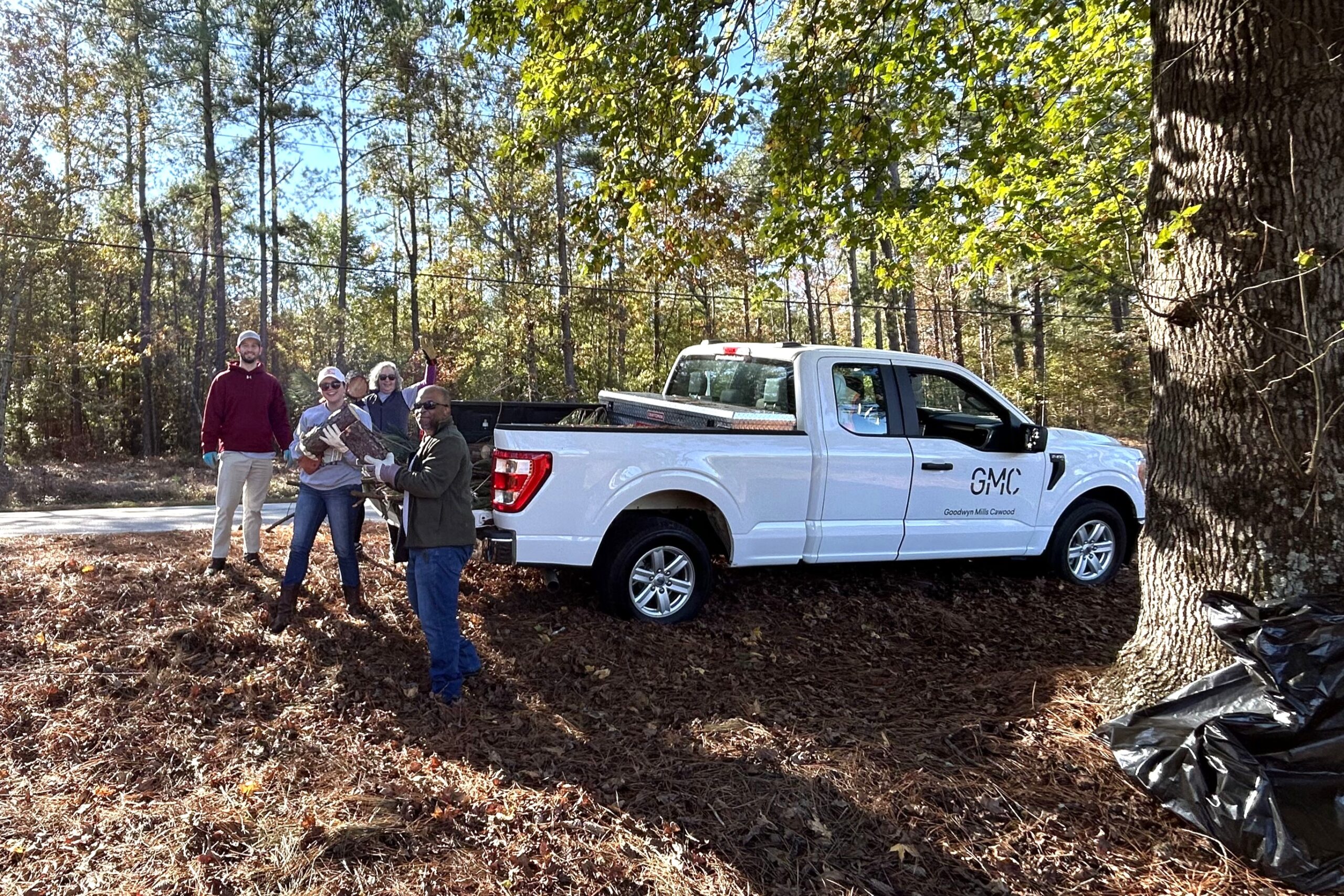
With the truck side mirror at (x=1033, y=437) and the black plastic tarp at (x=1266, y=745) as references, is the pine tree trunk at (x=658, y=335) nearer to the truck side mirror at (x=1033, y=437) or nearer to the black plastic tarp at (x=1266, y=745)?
the truck side mirror at (x=1033, y=437)

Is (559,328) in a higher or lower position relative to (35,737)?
higher

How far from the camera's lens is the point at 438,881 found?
285cm

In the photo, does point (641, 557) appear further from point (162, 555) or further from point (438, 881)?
point (162, 555)

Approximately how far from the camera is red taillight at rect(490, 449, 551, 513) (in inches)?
196

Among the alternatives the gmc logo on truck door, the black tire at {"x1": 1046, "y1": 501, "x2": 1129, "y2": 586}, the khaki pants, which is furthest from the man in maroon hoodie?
the black tire at {"x1": 1046, "y1": 501, "x2": 1129, "y2": 586}

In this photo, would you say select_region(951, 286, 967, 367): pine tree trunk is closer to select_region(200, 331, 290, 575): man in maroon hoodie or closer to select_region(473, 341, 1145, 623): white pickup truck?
select_region(473, 341, 1145, 623): white pickup truck

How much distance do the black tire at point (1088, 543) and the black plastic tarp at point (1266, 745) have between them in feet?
11.6

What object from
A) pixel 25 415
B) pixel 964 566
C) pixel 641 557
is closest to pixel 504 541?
pixel 641 557

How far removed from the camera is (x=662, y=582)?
552 cm

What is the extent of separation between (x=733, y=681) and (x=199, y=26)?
23553 millimetres

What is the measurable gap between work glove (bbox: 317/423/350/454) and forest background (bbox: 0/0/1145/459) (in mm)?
1879

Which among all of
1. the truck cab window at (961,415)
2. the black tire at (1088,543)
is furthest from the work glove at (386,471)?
the black tire at (1088,543)

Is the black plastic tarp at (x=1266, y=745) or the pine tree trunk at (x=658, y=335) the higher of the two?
the pine tree trunk at (x=658, y=335)

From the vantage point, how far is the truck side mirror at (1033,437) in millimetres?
6387
